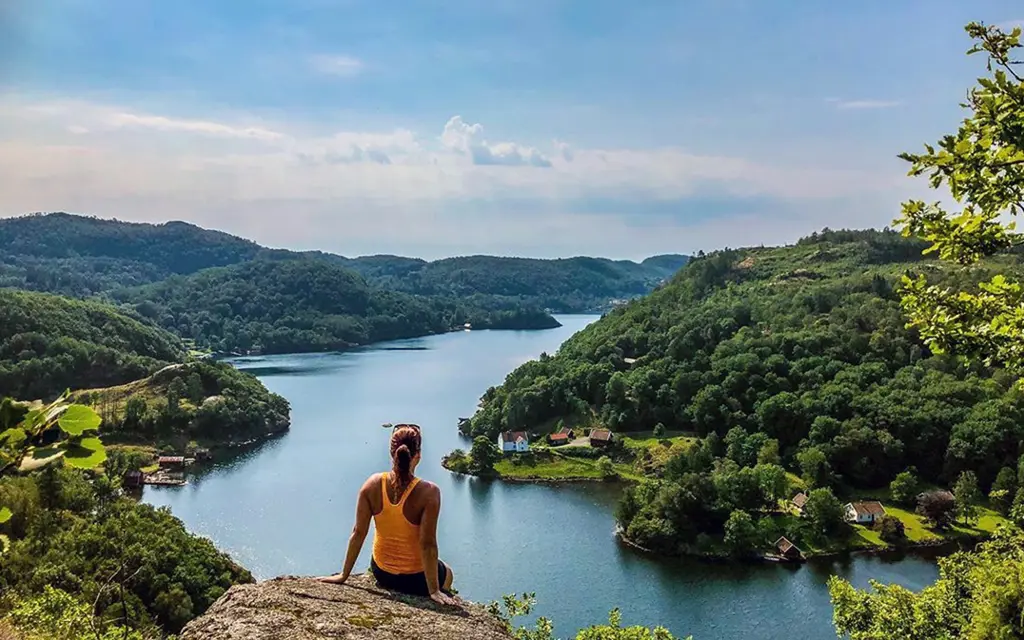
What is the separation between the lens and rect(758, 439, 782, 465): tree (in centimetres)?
4309

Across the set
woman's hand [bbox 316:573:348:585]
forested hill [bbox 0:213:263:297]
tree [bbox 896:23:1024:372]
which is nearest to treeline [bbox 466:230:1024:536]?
tree [bbox 896:23:1024:372]

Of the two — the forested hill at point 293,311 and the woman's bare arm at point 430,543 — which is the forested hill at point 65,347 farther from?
the woman's bare arm at point 430,543

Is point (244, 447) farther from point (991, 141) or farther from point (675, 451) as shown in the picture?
point (991, 141)

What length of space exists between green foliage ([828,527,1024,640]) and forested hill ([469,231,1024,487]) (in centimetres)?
2287

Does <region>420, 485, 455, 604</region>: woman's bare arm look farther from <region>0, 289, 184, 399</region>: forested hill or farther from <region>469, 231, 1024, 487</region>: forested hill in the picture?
<region>0, 289, 184, 399</region>: forested hill

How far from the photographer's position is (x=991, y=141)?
13.6 ft

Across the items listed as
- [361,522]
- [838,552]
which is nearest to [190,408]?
[838,552]

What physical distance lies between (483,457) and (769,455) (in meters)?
17.5

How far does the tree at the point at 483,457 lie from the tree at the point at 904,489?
2302 cm

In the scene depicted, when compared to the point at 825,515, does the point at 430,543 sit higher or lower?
higher

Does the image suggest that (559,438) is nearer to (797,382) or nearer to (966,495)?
(797,382)

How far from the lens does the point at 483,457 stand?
4753cm

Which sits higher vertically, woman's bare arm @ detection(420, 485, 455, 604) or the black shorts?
woman's bare arm @ detection(420, 485, 455, 604)

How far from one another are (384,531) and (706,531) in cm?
3224
